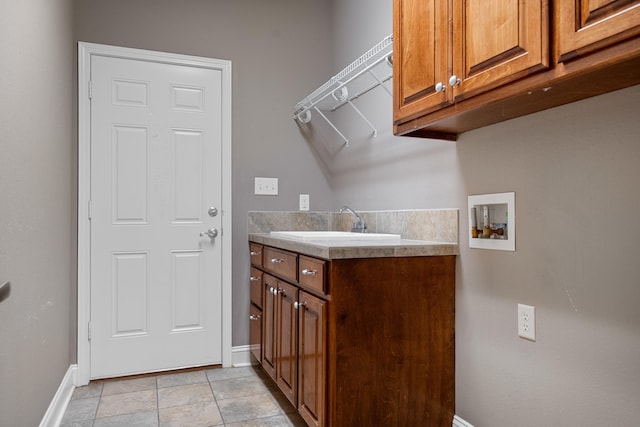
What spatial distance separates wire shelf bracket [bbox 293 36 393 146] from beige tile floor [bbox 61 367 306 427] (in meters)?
1.62

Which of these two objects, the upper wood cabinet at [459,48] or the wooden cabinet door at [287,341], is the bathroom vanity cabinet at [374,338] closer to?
the wooden cabinet door at [287,341]

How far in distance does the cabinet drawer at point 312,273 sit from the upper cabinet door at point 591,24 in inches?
41.1

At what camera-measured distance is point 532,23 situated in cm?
112

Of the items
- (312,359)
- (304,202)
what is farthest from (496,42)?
(304,202)

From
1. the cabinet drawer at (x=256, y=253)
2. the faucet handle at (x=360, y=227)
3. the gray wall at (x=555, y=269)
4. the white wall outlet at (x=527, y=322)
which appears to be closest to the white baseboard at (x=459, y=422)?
the gray wall at (x=555, y=269)

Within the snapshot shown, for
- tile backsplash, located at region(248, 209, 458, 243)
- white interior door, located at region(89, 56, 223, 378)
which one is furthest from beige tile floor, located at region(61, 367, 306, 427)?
tile backsplash, located at region(248, 209, 458, 243)

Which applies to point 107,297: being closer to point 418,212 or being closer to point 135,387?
point 135,387

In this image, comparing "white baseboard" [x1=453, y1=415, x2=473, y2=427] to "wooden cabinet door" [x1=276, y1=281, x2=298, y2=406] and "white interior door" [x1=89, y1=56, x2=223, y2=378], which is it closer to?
"wooden cabinet door" [x1=276, y1=281, x2=298, y2=406]

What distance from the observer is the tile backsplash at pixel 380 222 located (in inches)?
76.7

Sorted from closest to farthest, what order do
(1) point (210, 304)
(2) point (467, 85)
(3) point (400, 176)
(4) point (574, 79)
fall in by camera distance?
(4) point (574, 79) < (2) point (467, 85) < (3) point (400, 176) < (1) point (210, 304)

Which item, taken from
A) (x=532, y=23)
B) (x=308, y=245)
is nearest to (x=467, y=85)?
(x=532, y=23)

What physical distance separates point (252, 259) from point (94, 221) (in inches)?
38.6

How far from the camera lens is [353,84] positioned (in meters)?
2.60

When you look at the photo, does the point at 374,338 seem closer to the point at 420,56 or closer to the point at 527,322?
the point at 527,322
